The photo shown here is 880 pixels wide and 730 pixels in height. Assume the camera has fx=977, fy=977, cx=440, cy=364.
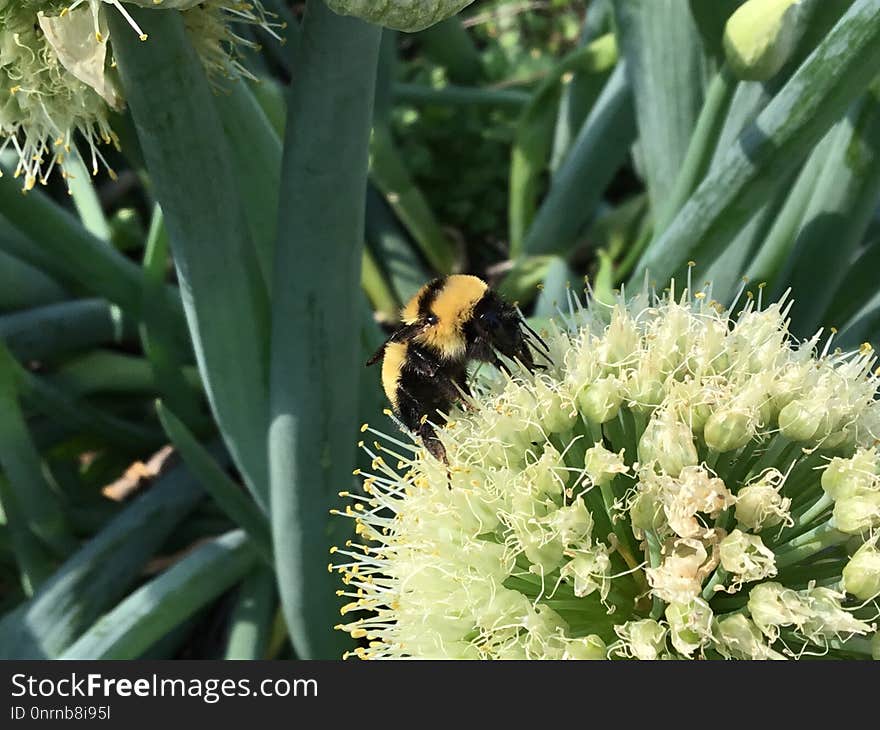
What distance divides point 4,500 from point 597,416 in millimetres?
655

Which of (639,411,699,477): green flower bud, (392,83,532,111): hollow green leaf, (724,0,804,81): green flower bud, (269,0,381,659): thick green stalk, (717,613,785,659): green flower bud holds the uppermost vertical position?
(392,83,532,111): hollow green leaf

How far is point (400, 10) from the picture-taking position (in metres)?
0.46

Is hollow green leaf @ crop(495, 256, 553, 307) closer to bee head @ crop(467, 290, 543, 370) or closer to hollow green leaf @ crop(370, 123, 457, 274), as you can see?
hollow green leaf @ crop(370, 123, 457, 274)

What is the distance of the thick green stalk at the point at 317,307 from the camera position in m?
0.59

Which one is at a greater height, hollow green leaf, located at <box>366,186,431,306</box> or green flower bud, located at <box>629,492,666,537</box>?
Result: hollow green leaf, located at <box>366,186,431,306</box>

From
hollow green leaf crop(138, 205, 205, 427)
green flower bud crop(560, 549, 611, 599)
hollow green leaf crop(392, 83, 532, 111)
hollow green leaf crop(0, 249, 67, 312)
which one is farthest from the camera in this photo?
hollow green leaf crop(392, 83, 532, 111)

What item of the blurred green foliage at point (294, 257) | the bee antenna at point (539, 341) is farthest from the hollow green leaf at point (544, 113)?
the bee antenna at point (539, 341)

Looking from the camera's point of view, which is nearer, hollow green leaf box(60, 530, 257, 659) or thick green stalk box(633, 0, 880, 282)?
thick green stalk box(633, 0, 880, 282)

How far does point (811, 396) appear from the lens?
0.60 m

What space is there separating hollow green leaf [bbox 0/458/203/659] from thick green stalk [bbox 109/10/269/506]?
0.20 meters

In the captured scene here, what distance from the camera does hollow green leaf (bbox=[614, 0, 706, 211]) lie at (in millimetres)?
976

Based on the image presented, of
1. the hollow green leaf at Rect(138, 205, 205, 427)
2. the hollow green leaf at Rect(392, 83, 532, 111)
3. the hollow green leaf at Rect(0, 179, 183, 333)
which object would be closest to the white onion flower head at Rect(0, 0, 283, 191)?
the hollow green leaf at Rect(0, 179, 183, 333)

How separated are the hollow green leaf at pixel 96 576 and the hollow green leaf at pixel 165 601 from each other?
0.08 feet

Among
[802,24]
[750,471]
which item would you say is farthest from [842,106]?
[750,471]
